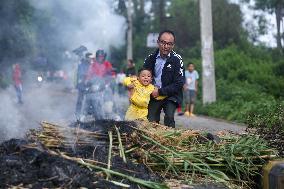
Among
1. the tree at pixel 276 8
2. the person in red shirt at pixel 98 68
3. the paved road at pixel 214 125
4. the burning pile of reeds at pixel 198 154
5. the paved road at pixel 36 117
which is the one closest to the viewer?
the burning pile of reeds at pixel 198 154

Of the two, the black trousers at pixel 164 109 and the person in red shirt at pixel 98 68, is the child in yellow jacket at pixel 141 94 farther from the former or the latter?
the person in red shirt at pixel 98 68

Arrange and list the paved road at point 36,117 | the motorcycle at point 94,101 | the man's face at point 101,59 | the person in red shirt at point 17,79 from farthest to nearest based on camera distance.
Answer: the person in red shirt at point 17,79 → the man's face at point 101,59 → the motorcycle at point 94,101 → the paved road at point 36,117

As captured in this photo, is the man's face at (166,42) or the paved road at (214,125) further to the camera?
the paved road at (214,125)

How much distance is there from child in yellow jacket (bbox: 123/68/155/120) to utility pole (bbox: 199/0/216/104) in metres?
11.8

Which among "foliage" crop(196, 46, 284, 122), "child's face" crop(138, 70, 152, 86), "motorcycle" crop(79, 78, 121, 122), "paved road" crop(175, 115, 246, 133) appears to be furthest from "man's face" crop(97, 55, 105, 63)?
"child's face" crop(138, 70, 152, 86)

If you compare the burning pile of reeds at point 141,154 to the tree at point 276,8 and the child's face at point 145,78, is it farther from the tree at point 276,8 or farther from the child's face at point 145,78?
the tree at point 276,8

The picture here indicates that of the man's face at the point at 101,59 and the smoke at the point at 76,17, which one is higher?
the smoke at the point at 76,17

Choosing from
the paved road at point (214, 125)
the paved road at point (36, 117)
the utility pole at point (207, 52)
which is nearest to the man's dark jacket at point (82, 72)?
the paved road at point (36, 117)

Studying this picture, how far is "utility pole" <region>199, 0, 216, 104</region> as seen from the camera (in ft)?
64.3

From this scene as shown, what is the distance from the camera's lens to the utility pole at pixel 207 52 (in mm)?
19609

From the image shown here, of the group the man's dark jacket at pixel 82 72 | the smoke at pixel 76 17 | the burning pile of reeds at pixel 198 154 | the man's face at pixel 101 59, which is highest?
the smoke at pixel 76 17

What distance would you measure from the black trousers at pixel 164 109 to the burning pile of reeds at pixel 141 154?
4.95 ft

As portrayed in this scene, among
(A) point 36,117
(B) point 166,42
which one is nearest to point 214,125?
(A) point 36,117

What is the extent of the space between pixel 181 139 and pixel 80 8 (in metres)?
10.5
